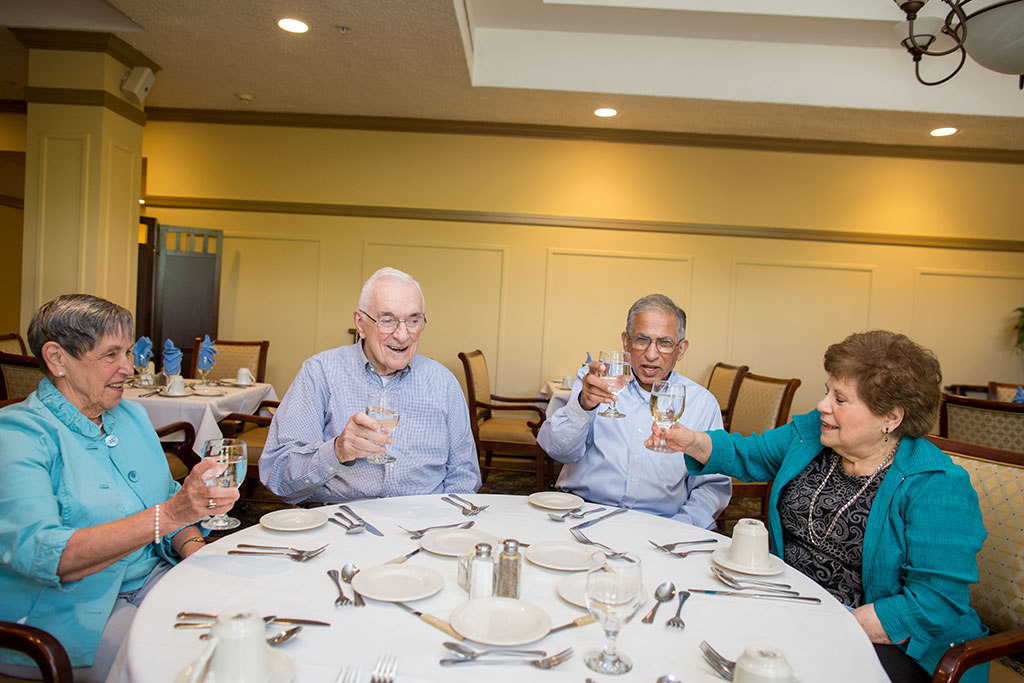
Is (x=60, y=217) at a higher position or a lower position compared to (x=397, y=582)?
higher

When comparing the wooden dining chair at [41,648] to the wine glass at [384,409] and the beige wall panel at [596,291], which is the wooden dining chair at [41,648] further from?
the beige wall panel at [596,291]

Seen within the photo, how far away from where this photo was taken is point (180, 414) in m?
3.67

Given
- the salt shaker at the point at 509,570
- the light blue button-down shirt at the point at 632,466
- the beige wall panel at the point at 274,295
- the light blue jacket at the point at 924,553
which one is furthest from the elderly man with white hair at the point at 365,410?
the beige wall panel at the point at 274,295

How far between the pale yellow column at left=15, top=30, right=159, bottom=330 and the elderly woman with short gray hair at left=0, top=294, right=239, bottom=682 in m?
3.37

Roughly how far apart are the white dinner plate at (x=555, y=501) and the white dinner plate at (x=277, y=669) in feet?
3.15

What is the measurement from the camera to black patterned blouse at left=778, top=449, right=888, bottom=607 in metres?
1.66

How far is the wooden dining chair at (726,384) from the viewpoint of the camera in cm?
475

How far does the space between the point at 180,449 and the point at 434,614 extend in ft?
8.87

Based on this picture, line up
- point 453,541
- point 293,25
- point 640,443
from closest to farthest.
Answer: point 453,541 < point 640,443 < point 293,25

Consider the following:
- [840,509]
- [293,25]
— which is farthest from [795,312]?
[293,25]

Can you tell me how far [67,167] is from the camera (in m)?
4.43

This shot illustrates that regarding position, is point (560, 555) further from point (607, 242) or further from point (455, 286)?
point (607, 242)

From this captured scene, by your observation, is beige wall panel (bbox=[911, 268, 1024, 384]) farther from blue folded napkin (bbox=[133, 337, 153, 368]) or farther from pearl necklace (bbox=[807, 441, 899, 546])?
blue folded napkin (bbox=[133, 337, 153, 368])

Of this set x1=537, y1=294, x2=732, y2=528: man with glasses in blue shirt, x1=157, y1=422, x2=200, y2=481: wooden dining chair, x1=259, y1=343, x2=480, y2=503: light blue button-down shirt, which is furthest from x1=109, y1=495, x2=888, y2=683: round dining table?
x1=157, y1=422, x2=200, y2=481: wooden dining chair
